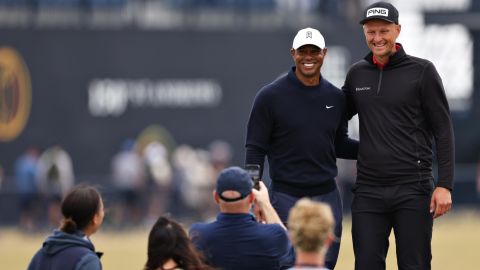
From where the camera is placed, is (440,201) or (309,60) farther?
(309,60)

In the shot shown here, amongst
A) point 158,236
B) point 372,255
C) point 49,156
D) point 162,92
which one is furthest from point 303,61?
point 162,92

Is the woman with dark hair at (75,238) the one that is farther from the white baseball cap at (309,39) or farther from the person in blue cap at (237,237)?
the white baseball cap at (309,39)

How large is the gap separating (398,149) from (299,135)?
0.70 metres

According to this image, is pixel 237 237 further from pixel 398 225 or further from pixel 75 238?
pixel 398 225

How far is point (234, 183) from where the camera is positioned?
681cm

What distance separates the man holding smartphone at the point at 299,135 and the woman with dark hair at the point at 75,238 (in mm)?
1476

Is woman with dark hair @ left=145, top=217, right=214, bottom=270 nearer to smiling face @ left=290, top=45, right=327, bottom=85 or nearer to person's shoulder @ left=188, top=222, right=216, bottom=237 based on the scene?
person's shoulder @ left=188, top=222, right=216, bottom=237

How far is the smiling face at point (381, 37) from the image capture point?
7.75 metres

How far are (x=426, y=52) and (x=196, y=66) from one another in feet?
18.6

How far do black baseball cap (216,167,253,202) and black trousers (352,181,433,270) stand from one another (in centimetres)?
116

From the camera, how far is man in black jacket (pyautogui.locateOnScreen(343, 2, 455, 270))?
771 cm

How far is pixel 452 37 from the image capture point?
1203 inches

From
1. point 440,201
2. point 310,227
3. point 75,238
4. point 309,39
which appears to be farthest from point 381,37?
point 310,227

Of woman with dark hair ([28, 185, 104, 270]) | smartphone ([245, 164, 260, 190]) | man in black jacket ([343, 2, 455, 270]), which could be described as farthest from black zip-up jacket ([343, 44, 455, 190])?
woman with dark hair ([28, 185, 104, 270])
